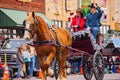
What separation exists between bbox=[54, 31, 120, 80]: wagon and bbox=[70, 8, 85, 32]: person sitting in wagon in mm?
268

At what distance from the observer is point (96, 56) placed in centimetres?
1672

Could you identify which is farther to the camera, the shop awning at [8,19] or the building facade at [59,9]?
the building facade at [59,9]

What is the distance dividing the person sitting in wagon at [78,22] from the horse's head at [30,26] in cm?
386

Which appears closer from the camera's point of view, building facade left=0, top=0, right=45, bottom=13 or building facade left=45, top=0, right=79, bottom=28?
building facade left=0, top=0, right=45, bottom=13

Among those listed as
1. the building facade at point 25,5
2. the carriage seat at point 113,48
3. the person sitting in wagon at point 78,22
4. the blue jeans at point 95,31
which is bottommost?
the carriage seat at point 113,48

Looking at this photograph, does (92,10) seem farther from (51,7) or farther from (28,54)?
(51,7)

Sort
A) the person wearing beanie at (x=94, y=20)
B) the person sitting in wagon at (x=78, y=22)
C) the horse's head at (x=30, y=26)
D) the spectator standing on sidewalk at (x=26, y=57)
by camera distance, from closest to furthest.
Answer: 1. the horse's head at (x=30, y=26)
2. the person wearing beanie at (x=94, y=20)
3. the person sitting in wagon at (x=78, y=22)
4. the spectator standing on sidewalk at (x=26, y=57)

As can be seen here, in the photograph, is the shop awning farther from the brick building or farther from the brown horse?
the brown horse

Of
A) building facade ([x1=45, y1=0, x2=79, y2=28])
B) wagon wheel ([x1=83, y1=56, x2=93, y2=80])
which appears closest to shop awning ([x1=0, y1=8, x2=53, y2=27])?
building facade ([x1=45, y1=0, x2=79, y2=28])

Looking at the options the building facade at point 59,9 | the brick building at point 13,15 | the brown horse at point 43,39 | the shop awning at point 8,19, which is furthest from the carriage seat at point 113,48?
the building facade at point 59,9

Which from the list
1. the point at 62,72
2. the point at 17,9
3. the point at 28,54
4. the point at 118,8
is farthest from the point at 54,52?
the point at 118,8

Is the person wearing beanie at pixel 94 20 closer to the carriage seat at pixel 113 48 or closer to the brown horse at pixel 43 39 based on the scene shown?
the carriage seat at pixel 113 48

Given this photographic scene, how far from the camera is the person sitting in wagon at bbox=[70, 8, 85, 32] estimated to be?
57.5ft

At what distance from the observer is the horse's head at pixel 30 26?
534 inches
